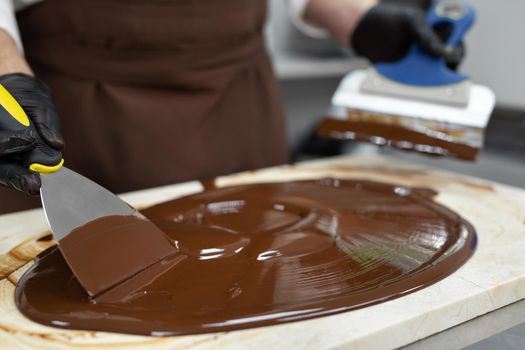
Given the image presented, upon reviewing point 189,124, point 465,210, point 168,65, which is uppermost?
point 168,65

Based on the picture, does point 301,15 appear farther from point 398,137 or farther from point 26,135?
point 26,135

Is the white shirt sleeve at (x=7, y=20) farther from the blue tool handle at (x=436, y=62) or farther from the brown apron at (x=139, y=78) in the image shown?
the blue tool handle at (x=436, y=62)

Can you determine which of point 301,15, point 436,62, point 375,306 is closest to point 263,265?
point 375,306

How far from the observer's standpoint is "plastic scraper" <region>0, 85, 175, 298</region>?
0.82 m

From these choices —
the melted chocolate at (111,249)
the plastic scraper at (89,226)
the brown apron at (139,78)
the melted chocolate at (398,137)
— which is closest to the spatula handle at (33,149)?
the plastic scraper at (89,226)

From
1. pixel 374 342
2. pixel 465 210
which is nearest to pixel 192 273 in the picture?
pixel 374 342

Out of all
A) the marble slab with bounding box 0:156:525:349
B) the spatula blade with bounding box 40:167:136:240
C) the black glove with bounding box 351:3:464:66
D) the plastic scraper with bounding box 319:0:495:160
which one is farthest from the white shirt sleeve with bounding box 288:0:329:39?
the spatula blade with bounding box 40:167:136:240

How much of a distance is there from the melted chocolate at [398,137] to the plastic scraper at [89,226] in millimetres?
696

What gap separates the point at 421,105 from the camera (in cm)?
143

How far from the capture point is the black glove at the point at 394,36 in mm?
1435

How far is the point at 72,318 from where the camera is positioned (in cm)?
75

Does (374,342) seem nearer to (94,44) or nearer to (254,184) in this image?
(254,184)

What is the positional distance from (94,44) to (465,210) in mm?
884

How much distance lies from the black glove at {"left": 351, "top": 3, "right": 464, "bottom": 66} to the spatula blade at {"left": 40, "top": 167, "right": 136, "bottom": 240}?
0.87 m
